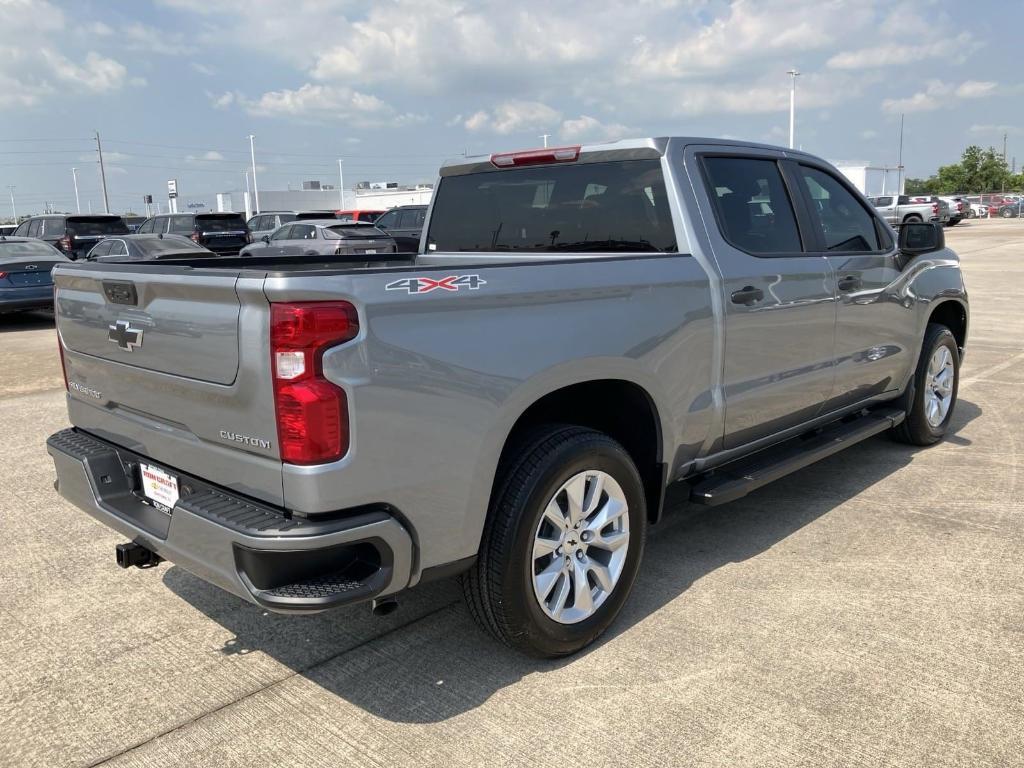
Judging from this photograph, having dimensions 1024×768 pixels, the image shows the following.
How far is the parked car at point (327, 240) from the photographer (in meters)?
18.4

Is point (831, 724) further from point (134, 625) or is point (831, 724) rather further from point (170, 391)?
point (134, 625)

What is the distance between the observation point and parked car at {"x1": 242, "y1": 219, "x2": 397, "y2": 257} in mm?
18375

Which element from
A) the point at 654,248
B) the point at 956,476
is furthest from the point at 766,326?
the point at 956,476

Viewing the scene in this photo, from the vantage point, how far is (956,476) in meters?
5.27

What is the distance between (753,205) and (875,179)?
216 ft

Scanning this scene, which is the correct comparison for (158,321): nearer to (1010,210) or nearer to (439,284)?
(439,284)

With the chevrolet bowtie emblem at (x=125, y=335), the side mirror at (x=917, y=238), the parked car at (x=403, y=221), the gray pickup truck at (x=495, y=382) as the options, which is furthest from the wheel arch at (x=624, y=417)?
the parked car at (x=403, y=221)

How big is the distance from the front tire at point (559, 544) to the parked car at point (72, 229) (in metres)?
20.5

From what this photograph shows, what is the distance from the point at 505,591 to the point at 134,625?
5.60 feet

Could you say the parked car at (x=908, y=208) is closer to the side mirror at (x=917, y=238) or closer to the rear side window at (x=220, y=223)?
the rear side window at (x=220, y=223)

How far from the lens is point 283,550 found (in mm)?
2404

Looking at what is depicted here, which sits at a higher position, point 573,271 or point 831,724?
point 573,271

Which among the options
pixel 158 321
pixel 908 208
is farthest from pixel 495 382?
pixel 908 208

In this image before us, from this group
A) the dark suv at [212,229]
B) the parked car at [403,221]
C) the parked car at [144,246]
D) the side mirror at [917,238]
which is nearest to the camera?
the side mirror at [917,238]
